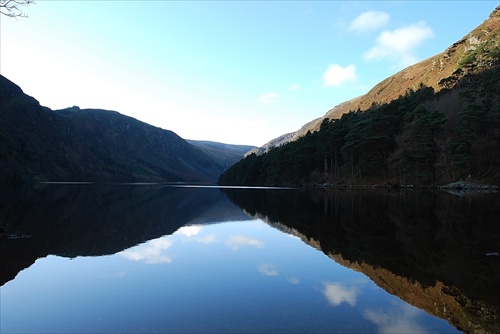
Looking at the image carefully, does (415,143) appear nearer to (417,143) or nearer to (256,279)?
(417,143)

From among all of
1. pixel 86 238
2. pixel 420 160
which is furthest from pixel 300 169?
pixel 86 238

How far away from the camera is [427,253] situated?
58.1 feet

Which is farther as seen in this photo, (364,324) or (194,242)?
(194,242)

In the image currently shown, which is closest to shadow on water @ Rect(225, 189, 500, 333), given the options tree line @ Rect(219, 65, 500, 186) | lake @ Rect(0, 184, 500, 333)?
lake @ Rect(0, 184, 500, 333)

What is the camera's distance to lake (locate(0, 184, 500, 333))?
993cm

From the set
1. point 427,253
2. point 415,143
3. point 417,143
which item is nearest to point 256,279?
point 427,253

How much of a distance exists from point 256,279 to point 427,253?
8.79 metres

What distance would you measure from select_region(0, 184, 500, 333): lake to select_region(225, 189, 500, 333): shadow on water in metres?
0.06

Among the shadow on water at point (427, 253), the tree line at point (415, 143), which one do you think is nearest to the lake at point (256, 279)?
the shadow on water at point (427, 253)

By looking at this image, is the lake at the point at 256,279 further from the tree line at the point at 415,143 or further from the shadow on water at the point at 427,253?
the tree line at the point at 415,143

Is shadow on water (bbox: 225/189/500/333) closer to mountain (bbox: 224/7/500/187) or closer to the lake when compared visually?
the lake

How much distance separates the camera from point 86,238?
77.9ft

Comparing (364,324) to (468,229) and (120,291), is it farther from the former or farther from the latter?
(468,229)

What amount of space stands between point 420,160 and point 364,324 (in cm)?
8369
